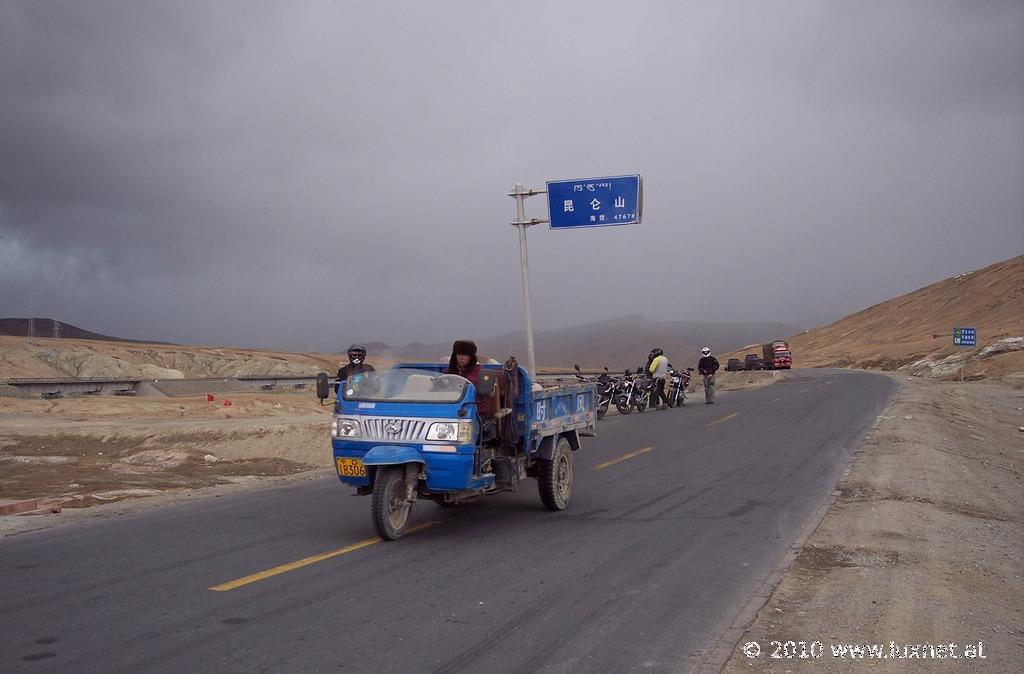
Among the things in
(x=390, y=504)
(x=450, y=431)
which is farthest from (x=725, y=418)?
(x=390, y=504)

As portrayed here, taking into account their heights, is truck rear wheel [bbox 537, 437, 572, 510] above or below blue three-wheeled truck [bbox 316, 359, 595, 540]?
below

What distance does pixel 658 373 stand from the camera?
3012 cm

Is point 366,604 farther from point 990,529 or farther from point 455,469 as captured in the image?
point 990,529

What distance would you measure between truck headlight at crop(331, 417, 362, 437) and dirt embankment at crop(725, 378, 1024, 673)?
4.60 m

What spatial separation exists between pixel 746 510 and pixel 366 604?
5.77m

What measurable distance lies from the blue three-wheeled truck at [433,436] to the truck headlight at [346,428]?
11mm

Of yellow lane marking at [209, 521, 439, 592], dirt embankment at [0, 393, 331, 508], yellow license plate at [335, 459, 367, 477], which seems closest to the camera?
yellow lane marking at [209, 521, 439, 592]

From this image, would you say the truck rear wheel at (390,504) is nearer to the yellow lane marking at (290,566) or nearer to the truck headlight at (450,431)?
the yellow lane marking at (290,566)

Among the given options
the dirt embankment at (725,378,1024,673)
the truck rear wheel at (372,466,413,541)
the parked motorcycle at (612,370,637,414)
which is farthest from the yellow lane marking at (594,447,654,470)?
the parked motorcycle at (612,370,637,414)

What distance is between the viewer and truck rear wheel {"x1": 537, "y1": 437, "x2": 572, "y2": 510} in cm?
1042

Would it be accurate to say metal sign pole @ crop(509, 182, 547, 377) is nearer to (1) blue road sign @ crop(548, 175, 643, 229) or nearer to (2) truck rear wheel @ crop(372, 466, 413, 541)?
(1) blue road sign @ crop(548, 175, 643, 229)

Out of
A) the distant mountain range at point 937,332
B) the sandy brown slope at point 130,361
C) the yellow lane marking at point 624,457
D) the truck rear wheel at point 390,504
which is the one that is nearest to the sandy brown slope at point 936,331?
the distant mountain range at point 937,332

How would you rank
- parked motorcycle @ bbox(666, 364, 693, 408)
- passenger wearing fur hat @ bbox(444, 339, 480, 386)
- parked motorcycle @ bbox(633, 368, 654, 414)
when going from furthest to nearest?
parked motorcycle @ bbox(666, 364, 693, 408) < parked motorcycle @ bbox(633, 368, 654, 414) < passenger wearing fur hat @ bbox(444, 339, 480, 386)

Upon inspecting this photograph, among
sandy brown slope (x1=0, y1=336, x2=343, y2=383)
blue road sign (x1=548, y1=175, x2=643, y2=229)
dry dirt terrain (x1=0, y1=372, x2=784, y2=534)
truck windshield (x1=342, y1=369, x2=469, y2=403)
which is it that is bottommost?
dry dirt terrain (x1=0, y1=372, x2=784, y2=534)
